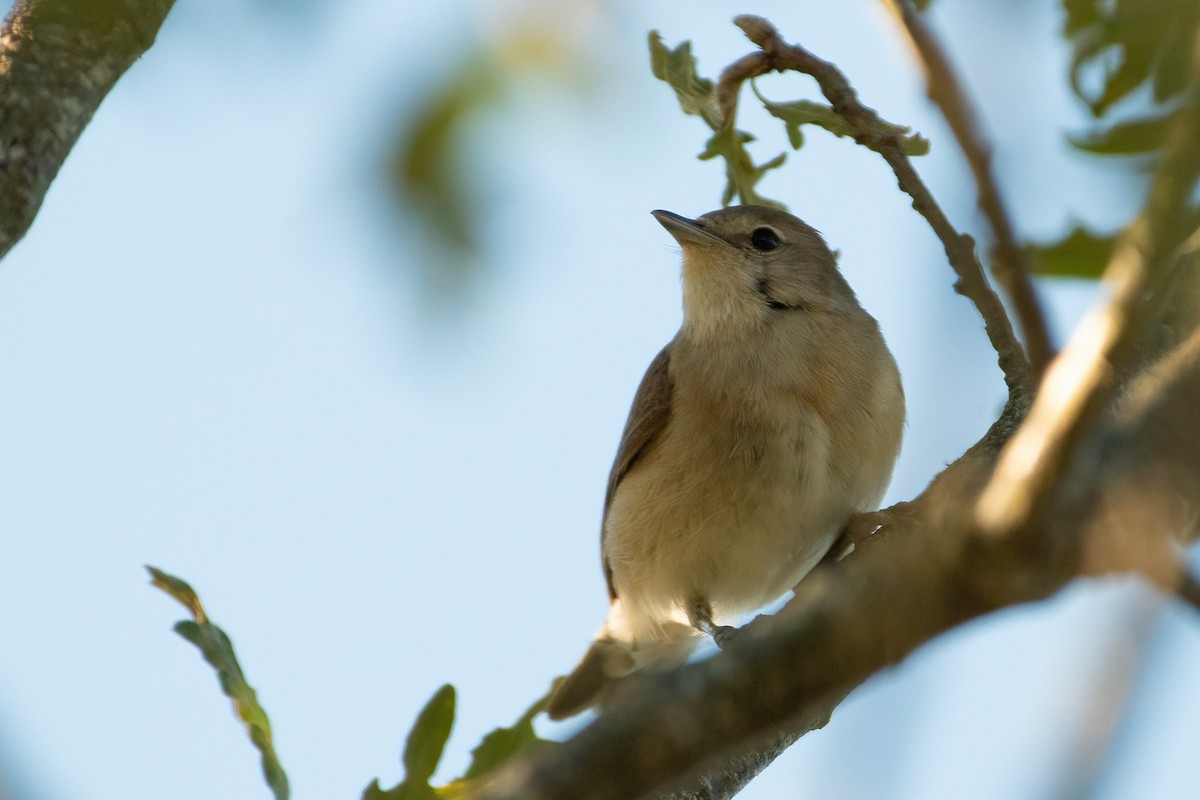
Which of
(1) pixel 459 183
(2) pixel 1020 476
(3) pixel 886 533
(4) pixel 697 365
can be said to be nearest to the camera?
(2) pixel 1020 476

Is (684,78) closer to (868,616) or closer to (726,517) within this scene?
(726,517)

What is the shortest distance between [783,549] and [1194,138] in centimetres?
443

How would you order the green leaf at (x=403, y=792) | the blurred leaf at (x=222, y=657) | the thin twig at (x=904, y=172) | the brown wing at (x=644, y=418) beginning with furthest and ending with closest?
the brown wing at (x=644, y=418) → the blurred leaf at (x=222, y=657) → the green leaf at (x=403, y=792) → the thin twig at (x=904, y=172)

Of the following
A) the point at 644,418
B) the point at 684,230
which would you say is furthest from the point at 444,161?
the point at 684,230

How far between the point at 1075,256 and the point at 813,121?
1956mm

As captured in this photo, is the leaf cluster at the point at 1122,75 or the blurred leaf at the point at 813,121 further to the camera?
the blurred leaf at the point at 813,121

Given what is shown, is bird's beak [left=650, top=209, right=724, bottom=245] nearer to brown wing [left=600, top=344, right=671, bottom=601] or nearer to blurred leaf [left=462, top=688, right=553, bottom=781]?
brown wing [left=600, top=344, right=671, bottom=601]

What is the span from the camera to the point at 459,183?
2.14 m

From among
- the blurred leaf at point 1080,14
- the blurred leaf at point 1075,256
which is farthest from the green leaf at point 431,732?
the blurred leaf at point 1080,14

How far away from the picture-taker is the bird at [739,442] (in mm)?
5535

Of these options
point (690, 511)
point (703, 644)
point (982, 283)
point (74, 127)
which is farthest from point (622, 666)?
point (982, 283)

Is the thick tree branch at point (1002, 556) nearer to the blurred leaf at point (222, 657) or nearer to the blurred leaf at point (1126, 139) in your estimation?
the blurred leaf at point (1126, 139)

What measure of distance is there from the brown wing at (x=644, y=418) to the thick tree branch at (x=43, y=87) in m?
3.19

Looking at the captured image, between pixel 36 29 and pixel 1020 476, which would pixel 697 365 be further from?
pixel 1020 476
